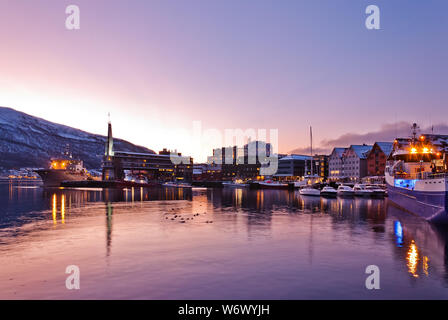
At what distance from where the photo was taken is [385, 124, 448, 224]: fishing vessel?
32938 mm

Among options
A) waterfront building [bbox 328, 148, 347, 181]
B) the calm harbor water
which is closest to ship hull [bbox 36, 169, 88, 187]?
waterfront building [bbox 328, 148, 347, 181]

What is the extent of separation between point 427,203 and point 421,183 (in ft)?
8.88

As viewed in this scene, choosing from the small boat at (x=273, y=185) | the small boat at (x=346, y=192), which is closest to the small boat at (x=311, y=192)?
the small boat at (x=346, y=192)

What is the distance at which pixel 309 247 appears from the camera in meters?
22.8

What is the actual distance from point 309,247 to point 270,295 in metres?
10.4

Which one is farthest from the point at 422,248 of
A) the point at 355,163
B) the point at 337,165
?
the point at 337,165

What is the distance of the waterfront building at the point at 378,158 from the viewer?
144m

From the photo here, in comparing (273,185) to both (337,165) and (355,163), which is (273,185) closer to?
(355,163)

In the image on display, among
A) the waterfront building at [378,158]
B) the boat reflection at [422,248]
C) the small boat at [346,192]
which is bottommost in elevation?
the small boat at [346,192]

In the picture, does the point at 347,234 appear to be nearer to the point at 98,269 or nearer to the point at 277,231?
the point at 277,231

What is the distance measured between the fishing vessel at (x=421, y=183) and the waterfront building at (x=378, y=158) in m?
79.5

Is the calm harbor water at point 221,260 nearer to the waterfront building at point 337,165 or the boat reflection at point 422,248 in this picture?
the boat reflection at point 422,248

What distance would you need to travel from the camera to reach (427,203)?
37.0m
